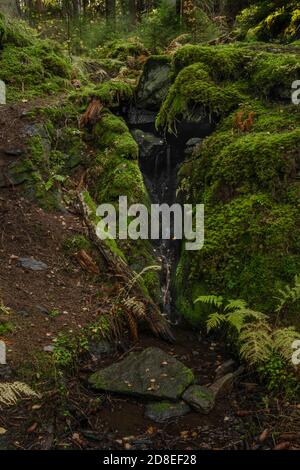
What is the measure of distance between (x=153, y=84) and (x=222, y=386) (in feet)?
25.1

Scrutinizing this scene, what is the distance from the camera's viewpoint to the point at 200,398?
4512 mm

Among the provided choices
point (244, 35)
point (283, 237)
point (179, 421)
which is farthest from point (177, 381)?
point (244, 35)

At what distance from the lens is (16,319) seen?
5.26 m

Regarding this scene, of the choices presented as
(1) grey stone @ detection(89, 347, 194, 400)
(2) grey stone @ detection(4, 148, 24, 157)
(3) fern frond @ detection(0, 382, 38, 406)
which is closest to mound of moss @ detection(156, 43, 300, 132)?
(2) grey stone @ detection(4, 148, 24, 157)

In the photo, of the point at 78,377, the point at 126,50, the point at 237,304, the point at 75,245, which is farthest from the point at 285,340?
the point at 126,50

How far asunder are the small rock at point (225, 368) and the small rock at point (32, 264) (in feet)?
9.38

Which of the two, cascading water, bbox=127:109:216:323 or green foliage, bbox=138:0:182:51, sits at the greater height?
green foliage, bbox=138:0:182:51

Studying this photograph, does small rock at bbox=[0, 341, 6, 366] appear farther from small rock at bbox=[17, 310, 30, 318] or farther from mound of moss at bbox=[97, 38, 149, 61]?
mound of moss at bbox=[97, 38, 149, 61]

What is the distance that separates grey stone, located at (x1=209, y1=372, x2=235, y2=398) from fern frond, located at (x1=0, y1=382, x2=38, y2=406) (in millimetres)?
1885

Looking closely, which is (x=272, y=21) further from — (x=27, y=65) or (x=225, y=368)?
(x=225, y=368)

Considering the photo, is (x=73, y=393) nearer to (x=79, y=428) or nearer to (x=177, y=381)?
(x=79, y=428)

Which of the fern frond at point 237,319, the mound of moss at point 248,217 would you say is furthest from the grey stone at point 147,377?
the mound of moss at point 248,217

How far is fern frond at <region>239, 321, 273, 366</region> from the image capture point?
187 inches

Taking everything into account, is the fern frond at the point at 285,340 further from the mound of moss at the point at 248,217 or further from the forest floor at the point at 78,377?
the mound of moss at the point at 248,217
